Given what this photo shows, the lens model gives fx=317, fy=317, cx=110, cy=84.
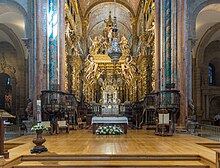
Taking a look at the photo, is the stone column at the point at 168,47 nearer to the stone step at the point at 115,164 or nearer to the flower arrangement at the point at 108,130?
the flower arrangement at the point at 108,130

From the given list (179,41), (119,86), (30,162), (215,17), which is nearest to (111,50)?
(179,41)

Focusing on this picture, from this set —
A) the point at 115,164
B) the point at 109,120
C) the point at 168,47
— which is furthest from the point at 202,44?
the point at 115,164

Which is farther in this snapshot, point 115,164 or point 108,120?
point 108,120

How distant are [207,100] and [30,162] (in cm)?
1693

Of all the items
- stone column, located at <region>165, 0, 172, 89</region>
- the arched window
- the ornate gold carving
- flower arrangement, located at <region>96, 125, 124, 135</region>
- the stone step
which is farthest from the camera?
the arched window

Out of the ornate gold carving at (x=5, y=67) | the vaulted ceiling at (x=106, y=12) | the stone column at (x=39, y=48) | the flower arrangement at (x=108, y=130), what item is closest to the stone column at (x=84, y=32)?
the vaulted ceiling at (x=106, y=12)

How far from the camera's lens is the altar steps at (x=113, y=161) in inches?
304

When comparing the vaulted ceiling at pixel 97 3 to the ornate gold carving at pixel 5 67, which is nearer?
the ornate gold carving at pixel 5 67

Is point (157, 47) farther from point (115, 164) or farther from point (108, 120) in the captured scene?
point (115, 164)

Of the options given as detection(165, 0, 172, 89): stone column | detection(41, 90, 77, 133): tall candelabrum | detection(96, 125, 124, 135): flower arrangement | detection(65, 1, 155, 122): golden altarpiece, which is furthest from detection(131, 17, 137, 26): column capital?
detection(96, 125, 124, 135): flower arrangement

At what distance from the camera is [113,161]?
8.09 meters

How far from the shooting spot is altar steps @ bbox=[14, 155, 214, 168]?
772cm

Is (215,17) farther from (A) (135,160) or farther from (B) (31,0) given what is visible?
(A) (135,160)

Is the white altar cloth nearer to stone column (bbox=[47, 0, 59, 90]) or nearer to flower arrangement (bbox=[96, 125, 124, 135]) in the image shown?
flower arrangement (bbox=[96, 125, 124, 135])
